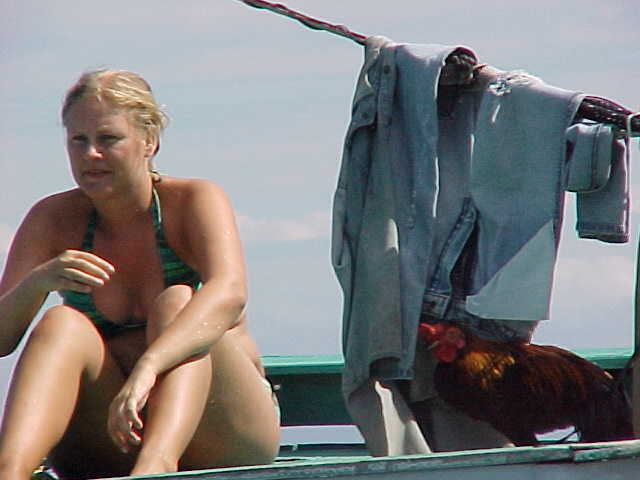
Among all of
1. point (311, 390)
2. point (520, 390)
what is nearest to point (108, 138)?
point (520, 390)

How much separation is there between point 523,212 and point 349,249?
0.44m

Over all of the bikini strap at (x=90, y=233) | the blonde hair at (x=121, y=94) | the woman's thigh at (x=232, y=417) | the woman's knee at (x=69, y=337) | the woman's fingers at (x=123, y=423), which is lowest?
the woman's thigh at (x=232, y=417)

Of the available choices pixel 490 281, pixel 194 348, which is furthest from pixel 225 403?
pixel 490 281

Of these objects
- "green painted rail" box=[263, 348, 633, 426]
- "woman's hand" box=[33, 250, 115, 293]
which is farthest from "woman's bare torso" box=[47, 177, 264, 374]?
"green painted rail" box=[263, 348, 633, 426]

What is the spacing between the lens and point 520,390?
3.40m

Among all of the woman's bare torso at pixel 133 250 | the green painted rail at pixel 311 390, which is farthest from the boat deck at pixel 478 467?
the green painted rail at pixel 311 390

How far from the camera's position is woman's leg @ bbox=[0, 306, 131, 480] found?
250 cm

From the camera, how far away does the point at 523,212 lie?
124 inches

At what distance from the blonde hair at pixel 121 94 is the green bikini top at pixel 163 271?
7.3 inches

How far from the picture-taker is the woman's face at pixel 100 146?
9.23ft

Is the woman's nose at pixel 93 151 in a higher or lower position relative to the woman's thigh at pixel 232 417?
higher

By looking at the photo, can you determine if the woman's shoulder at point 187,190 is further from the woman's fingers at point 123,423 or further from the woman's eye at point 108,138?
the woman's fingers at point 123,423

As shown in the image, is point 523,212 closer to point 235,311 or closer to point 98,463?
point 235,311

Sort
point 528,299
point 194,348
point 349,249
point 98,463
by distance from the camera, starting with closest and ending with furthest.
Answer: point 194,348 → point 98,463 → point 528,299 → point 349,249
